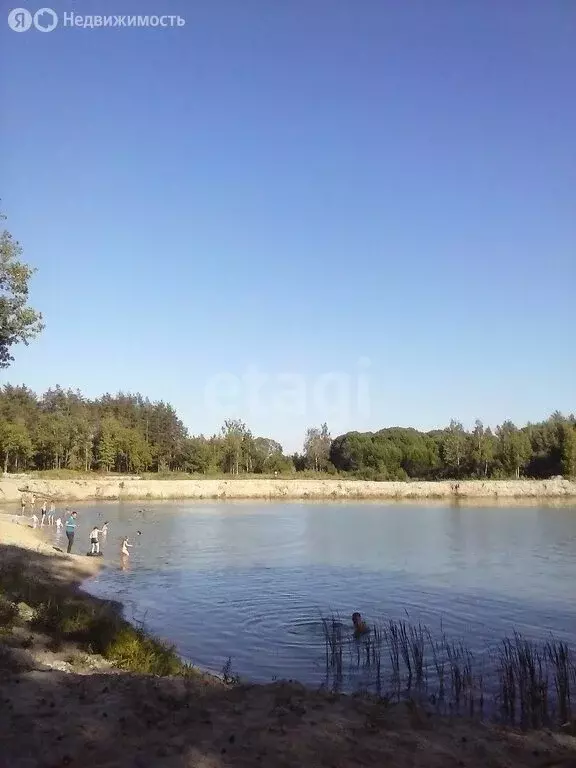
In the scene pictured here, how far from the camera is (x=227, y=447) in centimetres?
12106

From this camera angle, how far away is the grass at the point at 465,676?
12625 millimetres

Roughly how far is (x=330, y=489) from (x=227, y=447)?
30.6m

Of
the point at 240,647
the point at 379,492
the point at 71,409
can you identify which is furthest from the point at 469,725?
the point at 71,409

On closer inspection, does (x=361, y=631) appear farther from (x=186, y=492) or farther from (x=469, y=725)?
(x=186, y=492)

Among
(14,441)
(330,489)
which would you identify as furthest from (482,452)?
(14,441)

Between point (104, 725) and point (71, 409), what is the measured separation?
423 ft

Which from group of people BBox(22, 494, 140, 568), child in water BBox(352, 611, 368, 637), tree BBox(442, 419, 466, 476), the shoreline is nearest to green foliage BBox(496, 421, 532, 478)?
tree BBox(442, 419, 466, 476)

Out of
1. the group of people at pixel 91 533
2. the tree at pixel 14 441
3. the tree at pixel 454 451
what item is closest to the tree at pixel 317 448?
the tree at pixel 454 451

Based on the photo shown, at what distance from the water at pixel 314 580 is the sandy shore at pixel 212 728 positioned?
436 cm

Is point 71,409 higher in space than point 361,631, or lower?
higher

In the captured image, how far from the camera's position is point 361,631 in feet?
62.1

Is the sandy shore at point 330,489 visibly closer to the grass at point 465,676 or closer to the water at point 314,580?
the water at point 314,580

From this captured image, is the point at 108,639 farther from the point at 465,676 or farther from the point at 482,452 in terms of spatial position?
the point at 482,452

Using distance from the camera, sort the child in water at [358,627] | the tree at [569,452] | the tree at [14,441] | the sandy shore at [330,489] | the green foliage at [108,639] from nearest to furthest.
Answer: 1. the green foliage at [108,639]
2. the child in water at [358,627]
3. the sandy shore at [330,489]
4. the tree at [14,441]
5. the tree at [569,452]
